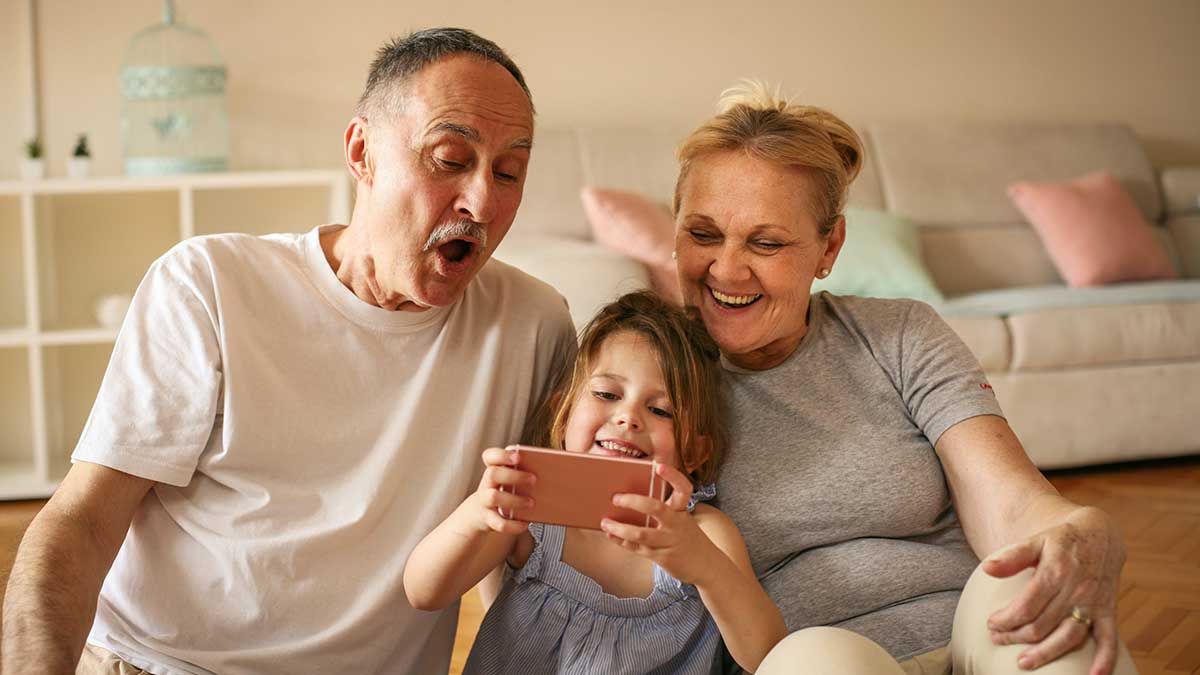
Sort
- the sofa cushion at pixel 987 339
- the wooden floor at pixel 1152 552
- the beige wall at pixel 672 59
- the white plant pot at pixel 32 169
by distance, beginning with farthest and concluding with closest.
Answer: the beige wall at pixel 672 59
the white plant pot at pixel 32 169
the sofa cushion at pixel 987 339
the wooden floor at pixel 1152 552

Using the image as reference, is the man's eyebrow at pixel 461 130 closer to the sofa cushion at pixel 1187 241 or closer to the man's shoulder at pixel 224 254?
the man's shoulder at pixel 224 254

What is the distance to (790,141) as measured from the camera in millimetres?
1576

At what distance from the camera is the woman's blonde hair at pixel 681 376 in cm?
151

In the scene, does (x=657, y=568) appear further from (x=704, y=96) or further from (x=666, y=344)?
(x=704, y=96)

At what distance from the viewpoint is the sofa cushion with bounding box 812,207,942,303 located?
164 inches

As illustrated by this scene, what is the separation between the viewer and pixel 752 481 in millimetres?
1535

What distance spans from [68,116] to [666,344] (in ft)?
11.6

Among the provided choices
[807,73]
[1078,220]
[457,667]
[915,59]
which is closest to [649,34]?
[807,73]

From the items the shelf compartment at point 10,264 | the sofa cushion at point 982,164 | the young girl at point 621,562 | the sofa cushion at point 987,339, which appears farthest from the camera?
the sofa cushion at point 982,164

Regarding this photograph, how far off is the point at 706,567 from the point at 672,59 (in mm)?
3958

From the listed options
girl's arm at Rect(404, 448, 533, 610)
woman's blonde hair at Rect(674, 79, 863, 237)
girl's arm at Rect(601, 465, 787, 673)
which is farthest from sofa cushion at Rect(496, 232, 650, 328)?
girl's arm at Rect(601, 465, 787, 673)

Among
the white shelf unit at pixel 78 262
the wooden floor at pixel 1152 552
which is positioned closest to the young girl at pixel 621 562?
the wooden floor at pixel 1152 552

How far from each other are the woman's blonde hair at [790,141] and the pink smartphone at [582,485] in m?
0.54

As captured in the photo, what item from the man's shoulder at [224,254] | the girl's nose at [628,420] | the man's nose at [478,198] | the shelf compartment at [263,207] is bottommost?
the shelf compartment at [263,207]
